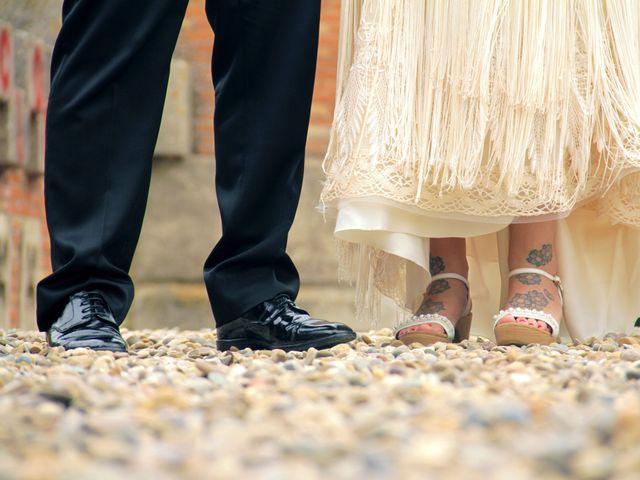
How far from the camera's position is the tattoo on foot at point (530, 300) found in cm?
207

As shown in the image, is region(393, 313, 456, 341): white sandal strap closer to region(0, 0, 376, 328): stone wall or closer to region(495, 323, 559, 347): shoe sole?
region(495, 323, 559, 347): shoe sole

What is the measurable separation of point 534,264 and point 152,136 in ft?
2.75

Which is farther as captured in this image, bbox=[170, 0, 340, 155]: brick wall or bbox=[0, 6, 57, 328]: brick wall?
bbox=[170, 0, 340, 155]: brick wall

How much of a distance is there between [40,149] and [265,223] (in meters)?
2.62

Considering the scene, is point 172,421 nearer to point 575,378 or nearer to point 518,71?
point 575,378

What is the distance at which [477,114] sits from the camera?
6.55ft

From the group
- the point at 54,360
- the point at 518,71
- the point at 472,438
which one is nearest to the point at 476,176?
the point at 518,71

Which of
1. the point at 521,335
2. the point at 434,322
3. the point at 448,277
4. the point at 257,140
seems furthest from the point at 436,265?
the point at 257,140

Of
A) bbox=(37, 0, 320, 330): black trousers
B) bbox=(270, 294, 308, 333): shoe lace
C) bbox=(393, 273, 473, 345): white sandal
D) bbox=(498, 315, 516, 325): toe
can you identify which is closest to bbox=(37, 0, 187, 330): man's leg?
bbox=(37, 0, 320, 330): black trousers

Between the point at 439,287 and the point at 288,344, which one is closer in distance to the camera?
the point at 288,344

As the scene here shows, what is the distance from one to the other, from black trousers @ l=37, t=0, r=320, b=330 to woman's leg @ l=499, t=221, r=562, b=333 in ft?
1.61

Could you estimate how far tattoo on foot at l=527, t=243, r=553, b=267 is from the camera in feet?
6.97

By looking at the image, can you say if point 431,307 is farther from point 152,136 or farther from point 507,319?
point 152,136

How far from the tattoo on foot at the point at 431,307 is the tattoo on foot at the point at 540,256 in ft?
0.69
